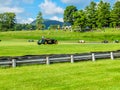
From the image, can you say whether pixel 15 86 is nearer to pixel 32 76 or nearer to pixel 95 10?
pixel 32 76

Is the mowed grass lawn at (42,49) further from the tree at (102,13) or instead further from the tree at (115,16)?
the tree at (115,16)

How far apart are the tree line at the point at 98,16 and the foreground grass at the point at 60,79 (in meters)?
105

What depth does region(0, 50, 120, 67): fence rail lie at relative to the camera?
25078 millimetres

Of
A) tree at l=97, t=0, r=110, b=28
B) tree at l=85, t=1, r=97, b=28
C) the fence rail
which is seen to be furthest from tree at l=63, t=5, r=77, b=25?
the fence rail

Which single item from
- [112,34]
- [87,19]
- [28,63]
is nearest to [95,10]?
[87,19]

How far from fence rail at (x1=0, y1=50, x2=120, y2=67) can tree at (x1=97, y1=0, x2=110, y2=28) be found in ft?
325

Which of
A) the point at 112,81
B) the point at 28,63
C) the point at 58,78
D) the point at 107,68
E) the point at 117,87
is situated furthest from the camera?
the point at 28,63

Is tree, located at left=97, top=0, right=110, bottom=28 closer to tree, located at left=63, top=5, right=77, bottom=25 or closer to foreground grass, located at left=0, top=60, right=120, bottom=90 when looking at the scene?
tree, located at left=63, top=5, right=77, bottom=25

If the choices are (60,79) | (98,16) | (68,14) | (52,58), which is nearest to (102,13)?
(98,16)

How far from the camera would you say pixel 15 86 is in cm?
1702

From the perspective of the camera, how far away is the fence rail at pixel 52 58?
2508 centimetres

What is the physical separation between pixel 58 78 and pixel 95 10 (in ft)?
393

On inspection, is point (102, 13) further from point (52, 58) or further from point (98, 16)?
point (52, 58)

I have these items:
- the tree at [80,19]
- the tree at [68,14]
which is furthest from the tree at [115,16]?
the tree at [68,14]
